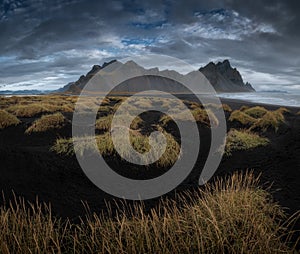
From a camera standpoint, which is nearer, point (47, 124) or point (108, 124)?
point (47, 124)

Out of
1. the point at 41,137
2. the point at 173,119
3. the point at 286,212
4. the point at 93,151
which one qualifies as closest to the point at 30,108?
the point at 41,137

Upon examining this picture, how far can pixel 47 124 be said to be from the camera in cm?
1627

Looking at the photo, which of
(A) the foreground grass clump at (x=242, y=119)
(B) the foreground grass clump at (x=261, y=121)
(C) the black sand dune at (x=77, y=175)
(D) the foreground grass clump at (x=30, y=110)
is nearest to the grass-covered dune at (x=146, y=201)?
(C) the black sand dune at (x=77, y=175)

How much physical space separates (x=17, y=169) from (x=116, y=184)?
3.19 m

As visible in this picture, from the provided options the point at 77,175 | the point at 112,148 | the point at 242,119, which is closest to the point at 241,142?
the point at 112,148

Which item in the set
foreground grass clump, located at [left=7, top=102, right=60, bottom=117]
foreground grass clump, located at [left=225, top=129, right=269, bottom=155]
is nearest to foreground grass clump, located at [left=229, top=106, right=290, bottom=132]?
foreground grass clump, located at [left=225, top=129, right=269, bottom=155]

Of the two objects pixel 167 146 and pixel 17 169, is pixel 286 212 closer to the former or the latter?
pixel 167 146

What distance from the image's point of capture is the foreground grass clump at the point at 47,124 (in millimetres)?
15675

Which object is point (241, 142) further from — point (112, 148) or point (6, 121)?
point (6, 121)

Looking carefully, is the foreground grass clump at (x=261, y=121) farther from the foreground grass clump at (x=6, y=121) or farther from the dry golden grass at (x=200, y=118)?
the foreground grass clump at (x=6, y=121)

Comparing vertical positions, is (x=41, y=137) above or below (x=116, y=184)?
above

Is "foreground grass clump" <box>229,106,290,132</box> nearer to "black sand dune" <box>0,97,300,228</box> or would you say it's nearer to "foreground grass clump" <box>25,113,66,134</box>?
"black sand dune" <box>0,97,300,228</box>

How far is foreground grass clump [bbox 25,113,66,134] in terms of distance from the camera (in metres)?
15.7

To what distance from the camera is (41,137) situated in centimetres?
1490
